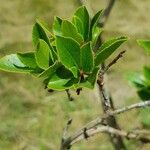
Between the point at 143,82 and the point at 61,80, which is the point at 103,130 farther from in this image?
the point at 143,82

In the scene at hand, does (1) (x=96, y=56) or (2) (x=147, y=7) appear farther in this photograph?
(2) (x=147, y=7)

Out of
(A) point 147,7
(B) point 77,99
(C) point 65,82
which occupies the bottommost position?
(B) point 77,99

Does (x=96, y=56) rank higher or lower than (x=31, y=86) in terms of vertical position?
higher

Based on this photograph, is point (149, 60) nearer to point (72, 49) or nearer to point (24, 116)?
point (24, 116)

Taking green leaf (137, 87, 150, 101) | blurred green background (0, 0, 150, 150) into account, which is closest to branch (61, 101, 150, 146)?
green leaf (137, 87, 150, 101)

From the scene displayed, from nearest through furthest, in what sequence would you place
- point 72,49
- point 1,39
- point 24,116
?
point 72,49 → point 24,116 → point 1,39

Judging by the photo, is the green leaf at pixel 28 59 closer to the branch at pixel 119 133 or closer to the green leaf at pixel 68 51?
the green leaf at pixel 68 51

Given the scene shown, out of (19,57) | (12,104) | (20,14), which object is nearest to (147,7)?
(20,14)
